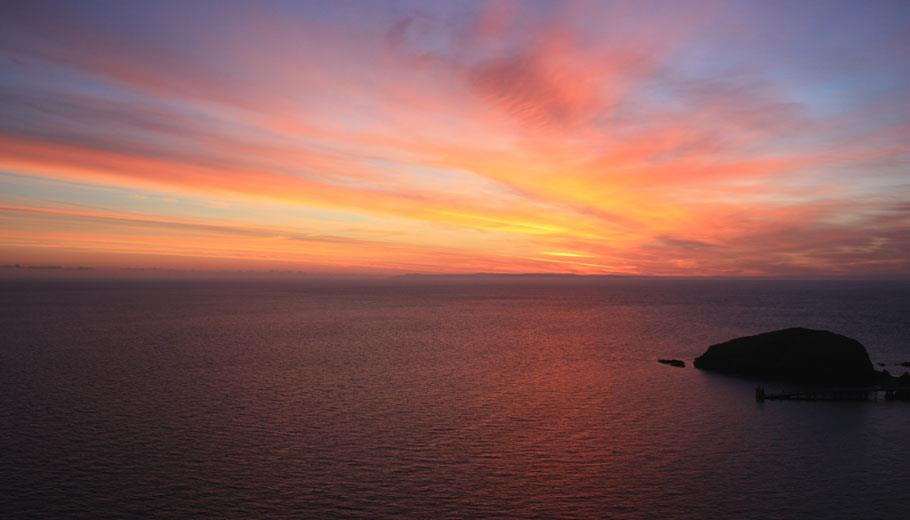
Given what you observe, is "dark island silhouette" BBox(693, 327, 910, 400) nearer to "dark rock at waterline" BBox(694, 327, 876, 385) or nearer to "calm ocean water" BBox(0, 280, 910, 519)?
"dark rock at waterline" BBox(694, 327, 876, 385)

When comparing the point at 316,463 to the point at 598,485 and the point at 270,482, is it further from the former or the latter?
the point at 598,485

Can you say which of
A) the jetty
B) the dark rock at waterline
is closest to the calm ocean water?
the jetty

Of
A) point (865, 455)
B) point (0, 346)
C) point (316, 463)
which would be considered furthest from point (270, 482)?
point (0, 346)

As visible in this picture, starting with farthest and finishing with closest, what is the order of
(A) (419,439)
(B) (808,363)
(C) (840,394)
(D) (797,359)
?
1. (D) (797,359)
2. (B) (808,363)
3. (C) (840,394)
4. (A) (419,439)

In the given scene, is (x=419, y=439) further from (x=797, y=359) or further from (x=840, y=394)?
(x=797, y=359)

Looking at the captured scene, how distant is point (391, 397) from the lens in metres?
57.4

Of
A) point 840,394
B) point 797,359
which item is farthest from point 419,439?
point 797,359

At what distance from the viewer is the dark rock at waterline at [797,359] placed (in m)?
69.1

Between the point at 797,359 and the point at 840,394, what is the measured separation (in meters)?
9.36

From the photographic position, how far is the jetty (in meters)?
60.1

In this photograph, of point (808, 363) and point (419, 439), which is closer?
point (419, 439)

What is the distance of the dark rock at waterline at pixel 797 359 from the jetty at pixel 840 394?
5330 mm

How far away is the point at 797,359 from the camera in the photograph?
72312 millimetres

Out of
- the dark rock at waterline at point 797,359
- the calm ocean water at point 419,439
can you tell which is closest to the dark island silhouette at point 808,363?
the dark rock at waterline at point 797,359
